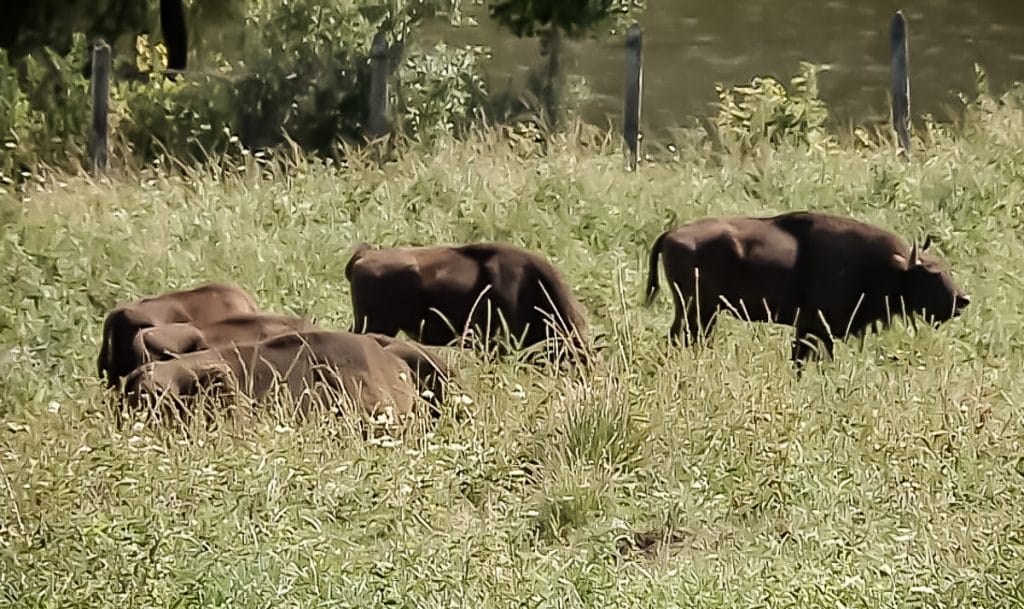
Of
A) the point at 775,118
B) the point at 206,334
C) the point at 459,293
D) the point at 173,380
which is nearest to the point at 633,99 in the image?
the point at 775,118

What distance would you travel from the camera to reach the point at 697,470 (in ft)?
20.9

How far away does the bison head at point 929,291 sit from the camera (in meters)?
9.30

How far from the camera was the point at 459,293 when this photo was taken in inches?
353

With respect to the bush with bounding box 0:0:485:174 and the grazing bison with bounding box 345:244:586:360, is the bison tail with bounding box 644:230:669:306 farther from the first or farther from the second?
the bush with bounding box 0:0:485:174

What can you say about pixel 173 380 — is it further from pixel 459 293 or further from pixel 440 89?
pixel 440 89

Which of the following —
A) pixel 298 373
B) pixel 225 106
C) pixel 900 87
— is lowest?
pixel 225 106

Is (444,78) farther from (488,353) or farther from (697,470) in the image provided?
(697,470)

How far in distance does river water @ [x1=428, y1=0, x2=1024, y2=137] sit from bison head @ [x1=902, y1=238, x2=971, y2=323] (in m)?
14.4

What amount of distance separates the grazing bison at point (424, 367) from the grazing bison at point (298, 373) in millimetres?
158

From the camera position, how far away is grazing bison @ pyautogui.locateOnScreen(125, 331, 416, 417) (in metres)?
7.11

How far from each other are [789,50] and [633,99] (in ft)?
52.6

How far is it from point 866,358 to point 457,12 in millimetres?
11923

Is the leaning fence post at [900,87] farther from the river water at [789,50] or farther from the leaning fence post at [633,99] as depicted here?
the river water at [789,50]

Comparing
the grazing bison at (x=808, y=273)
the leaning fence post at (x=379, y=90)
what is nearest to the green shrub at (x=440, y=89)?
the leaning fence post at (x=379, y=90)
